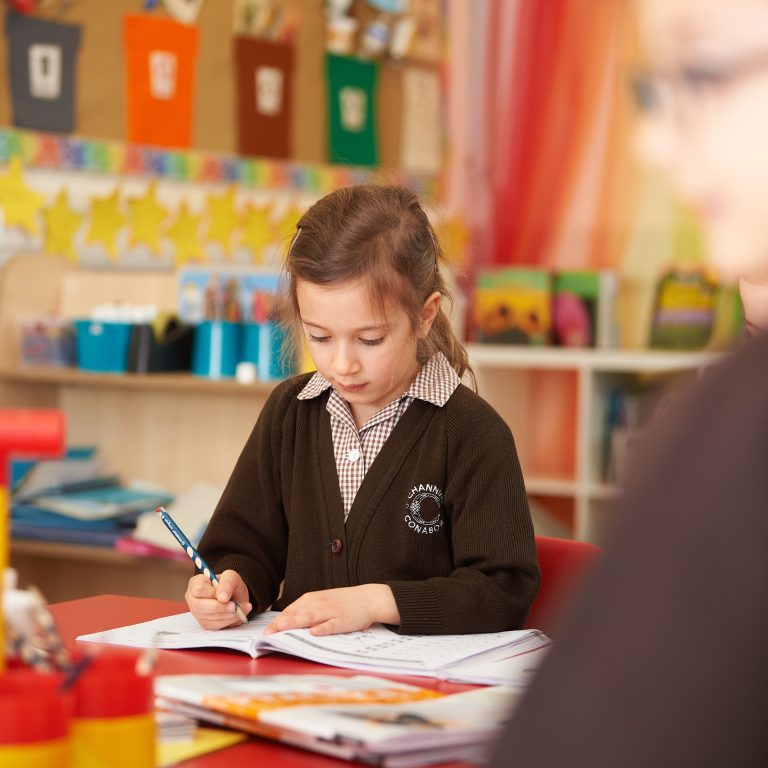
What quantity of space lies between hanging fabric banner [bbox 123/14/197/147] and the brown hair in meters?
2.05

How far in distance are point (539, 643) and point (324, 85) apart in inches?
118

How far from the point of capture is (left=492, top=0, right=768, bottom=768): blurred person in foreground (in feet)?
1.26

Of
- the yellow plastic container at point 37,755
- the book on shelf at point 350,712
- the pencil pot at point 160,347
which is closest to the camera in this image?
the yellow plastic container at point 37,755

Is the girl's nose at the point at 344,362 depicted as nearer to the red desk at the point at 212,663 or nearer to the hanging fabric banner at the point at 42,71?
the red desk at the point at 212,663

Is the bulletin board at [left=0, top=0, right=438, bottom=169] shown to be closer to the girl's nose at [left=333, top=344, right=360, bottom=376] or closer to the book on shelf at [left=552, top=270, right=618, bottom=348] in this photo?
the book on shelf at [left=552, top=270, right=618, bottom=348]

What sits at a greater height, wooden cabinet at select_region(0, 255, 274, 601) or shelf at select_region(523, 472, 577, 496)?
wooden cabinet at select_region(0, 255, 274, 601)

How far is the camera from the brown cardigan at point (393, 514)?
1264 millimetres

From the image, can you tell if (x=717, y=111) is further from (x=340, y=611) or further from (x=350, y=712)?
(x=340, y=611)

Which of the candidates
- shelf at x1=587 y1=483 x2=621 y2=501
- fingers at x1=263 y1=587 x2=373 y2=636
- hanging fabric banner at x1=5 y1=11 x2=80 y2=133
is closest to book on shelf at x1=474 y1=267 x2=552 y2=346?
shelf at x1=587 y1=483 x2=621 y2=501

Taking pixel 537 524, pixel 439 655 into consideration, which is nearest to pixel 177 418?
pixel 537 524

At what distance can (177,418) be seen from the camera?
114 inches

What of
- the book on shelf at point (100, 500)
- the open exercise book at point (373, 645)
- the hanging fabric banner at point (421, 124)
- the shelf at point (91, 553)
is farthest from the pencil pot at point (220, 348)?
the open exercise book at point (373, 645)

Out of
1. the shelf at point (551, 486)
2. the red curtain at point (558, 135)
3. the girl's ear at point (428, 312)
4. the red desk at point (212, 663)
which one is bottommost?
the shelf at point (551, 486)

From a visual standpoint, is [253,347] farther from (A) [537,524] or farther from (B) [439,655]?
(B) [439,655]
